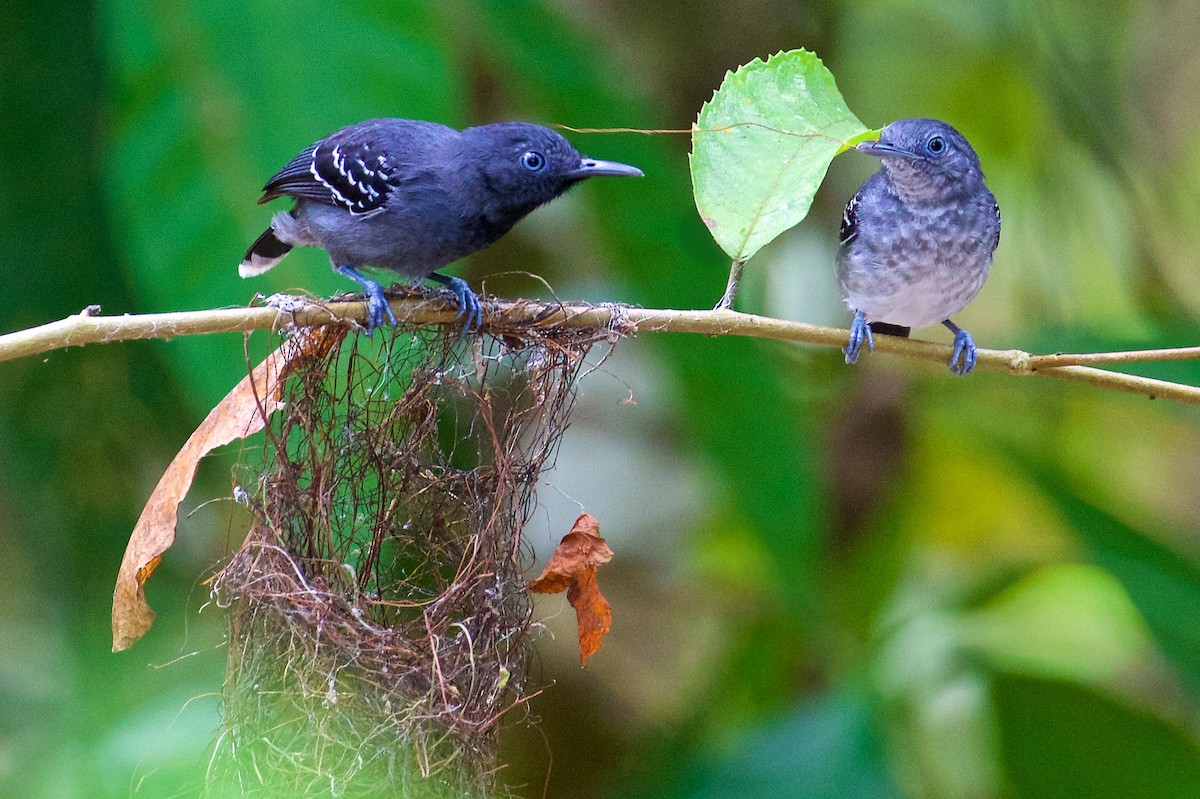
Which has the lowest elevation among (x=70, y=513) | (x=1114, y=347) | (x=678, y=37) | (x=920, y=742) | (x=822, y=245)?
(x=920, y=742)

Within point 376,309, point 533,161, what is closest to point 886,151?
point 533,161

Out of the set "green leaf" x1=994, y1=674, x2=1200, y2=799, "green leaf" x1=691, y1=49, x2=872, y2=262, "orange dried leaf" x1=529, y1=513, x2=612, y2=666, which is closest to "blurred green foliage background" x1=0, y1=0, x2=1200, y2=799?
"green leaf" x1=994, y1=674, x2=1200, y2=799

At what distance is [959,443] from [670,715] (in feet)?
4.55

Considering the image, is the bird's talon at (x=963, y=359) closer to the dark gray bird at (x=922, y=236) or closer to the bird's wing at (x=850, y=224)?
the dark gray bird at (x=922, y=236)

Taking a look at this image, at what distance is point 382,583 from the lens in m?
2.36

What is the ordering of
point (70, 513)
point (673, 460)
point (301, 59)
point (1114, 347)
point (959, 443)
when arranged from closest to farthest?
point (301, 59) → point (70, 513) → point (1114, 347) → point (959, 443) → point (673, 460)

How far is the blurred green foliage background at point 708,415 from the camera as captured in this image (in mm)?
2568

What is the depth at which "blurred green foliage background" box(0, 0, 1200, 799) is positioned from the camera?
8.43 ft

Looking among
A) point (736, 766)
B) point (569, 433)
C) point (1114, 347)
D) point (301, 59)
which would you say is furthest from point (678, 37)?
point (736, 766)

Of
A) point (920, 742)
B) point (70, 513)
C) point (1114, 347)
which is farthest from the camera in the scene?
point (920, 742)

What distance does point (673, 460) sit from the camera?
15.8 ft

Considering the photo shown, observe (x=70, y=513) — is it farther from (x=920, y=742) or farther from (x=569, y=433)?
(x=920, y=742)

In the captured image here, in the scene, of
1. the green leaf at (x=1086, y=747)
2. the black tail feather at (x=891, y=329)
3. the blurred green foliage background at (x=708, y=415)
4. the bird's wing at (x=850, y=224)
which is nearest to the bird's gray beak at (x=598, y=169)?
the blurred green foliage background at (x=708, y=415)

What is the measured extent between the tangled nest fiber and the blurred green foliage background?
0.16 m
